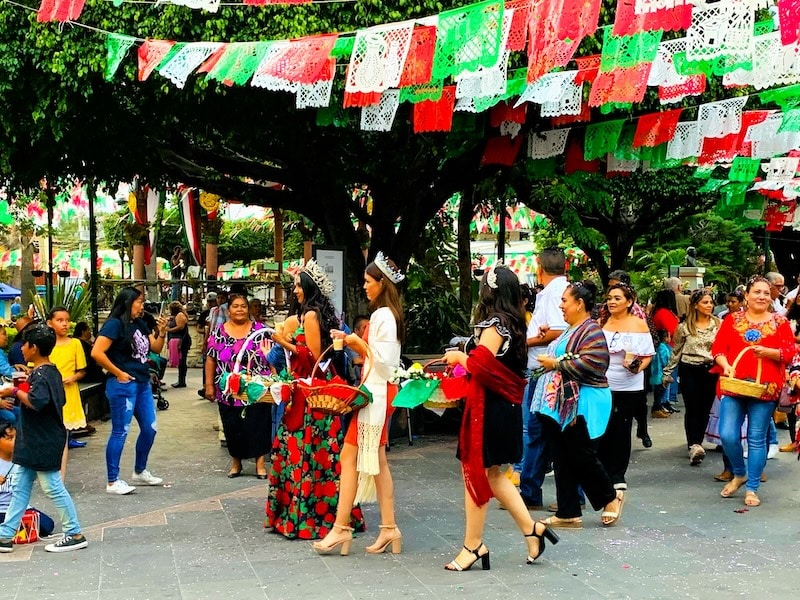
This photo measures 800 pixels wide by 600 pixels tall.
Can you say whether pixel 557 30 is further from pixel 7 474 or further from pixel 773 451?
pixel 7 474

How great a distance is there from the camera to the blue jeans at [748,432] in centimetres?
738

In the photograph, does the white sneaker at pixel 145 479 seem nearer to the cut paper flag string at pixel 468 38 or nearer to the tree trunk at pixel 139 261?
the cut paper flag string at pixel 468 38

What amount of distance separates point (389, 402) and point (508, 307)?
98cm

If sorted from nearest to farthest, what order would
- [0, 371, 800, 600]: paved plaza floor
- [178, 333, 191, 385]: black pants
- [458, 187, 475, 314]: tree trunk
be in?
1. [0, 371, 800, 600]: paved plaza floor
2. [458, 187, 475, 314]: tree trunk
3. [178, 333, 191, 385]: black pants

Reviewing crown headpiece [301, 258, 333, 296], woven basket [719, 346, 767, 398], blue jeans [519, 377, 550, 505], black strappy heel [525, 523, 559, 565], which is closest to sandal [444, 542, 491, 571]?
black strappy heel [525, 523, 559, 565]

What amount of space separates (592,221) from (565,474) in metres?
15.8

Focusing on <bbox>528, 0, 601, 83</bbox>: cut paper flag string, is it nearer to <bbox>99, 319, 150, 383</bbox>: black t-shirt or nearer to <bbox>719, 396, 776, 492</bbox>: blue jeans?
<bbox>719, 396, 776, 492</bbox>: blue jeans

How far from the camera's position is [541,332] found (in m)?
7.52

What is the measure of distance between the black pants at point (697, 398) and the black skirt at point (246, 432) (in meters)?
4.02

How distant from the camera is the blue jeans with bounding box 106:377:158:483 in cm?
784

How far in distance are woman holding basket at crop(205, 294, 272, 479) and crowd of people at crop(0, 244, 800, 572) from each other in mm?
19

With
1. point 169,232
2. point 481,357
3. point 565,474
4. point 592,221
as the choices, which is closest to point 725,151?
point 565,474

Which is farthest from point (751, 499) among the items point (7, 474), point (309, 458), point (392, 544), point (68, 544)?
point (7, 474)

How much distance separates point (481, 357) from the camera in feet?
18.0
